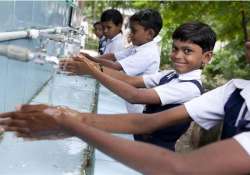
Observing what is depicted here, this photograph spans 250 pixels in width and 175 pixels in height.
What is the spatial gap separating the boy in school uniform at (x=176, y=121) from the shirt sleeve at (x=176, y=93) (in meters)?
0.50

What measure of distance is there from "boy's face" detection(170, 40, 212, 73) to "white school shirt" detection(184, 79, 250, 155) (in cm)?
66

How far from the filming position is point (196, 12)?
363 inches

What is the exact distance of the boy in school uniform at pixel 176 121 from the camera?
1151mm

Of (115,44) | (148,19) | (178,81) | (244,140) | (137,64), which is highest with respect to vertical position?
(148,19)

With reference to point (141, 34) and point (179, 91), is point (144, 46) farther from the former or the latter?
point (179, 91)

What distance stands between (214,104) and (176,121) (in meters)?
0.22

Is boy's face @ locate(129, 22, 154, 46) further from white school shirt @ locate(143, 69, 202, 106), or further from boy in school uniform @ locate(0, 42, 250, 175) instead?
boy in school uniform @ locate(0, 42, 250, 175)

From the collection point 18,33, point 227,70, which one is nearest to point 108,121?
point 18,33

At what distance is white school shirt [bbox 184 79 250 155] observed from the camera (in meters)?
1.46

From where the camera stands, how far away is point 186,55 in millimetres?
2320

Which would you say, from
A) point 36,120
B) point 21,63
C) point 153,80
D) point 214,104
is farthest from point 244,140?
point 21,63

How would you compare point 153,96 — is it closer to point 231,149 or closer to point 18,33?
point 18,33

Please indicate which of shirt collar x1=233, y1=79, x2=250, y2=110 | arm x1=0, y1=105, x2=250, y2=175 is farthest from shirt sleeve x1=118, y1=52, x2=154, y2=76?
arm x1=0, y1=105, x2=250, y2=175

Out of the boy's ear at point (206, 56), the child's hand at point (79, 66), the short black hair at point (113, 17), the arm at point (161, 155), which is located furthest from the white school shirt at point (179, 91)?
the short black hair at point (113, 17)
